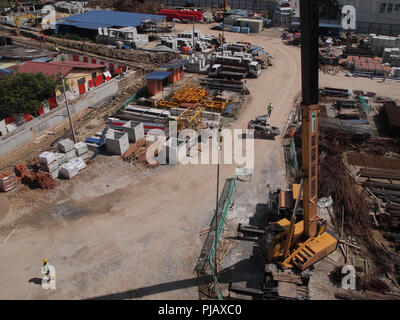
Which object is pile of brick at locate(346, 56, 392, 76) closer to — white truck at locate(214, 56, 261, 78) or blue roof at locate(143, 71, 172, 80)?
white truck at locate(214, 56, 261, 78)

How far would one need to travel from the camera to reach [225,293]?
463 inches

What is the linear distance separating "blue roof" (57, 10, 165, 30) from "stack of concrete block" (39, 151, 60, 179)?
3348 centimetres

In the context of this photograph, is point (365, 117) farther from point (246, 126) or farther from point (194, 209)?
point (194, 209)

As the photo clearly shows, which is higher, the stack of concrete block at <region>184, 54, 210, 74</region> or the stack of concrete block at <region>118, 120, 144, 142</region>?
the stack of concrete block at <region>184, 54, 210, 74</region>

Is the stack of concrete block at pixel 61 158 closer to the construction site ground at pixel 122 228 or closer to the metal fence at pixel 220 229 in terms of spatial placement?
the construction site ground at pixel 122 228

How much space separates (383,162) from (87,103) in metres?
21.6

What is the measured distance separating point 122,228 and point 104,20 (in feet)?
140

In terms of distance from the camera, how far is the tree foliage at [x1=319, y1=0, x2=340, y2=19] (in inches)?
2137

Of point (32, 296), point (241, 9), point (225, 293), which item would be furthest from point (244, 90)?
point (241, 9)

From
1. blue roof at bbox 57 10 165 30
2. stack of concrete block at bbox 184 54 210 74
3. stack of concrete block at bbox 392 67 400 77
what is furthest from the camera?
blue roof at bbox 57 10 165 30

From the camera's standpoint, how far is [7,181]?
55.0ft

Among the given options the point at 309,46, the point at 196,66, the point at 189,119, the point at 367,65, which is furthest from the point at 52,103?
the point at 367,65

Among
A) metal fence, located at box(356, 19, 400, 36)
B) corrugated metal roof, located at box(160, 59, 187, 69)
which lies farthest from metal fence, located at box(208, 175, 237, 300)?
metal fence, located at box(356, 19, 400, 36)

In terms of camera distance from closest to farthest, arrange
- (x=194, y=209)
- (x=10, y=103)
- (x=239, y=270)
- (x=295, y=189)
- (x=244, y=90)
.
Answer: (x=239, y=270), (x=295, y=189), (x=194, y=209), (x=10, y=103), (x=244, y=90)
